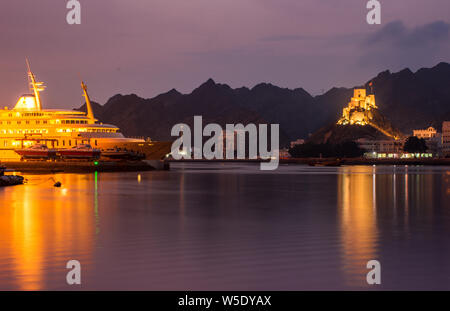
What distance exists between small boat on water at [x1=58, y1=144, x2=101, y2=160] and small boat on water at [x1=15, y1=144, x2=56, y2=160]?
1776 millimetres

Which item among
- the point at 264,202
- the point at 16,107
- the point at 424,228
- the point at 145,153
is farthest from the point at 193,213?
the point at 16,107

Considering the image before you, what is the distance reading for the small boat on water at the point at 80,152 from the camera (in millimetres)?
86062

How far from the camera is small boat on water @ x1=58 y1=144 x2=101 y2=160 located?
282ft

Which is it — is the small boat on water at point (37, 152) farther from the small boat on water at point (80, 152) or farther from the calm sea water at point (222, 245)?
the calm sea water at point (222, 245)

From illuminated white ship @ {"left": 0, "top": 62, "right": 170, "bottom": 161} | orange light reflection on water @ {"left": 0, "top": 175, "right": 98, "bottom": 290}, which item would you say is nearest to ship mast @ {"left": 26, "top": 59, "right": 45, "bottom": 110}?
illuminated white ship @ {"left": 0, "top": 62, "right": 170, "bottom": 161}

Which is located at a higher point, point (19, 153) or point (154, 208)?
point (19, 153)

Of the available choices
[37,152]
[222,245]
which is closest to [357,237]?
[222,245]

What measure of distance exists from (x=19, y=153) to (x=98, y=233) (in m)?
71.0

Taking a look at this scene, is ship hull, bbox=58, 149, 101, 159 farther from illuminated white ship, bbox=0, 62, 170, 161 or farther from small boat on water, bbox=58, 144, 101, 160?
illuminated white ship, bbox=0, 62, 170, 161

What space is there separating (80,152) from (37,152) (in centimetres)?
679

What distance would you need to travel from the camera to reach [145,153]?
99188mm
